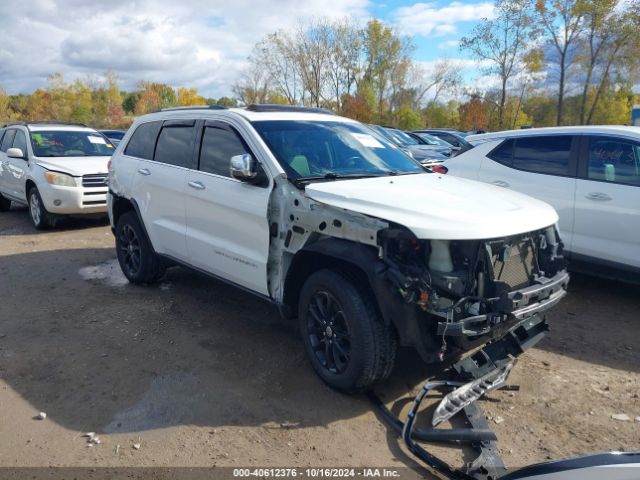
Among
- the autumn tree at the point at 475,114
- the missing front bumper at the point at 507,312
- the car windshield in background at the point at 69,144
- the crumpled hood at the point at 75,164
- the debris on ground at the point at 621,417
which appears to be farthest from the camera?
the autumn tree at the point at 475,114

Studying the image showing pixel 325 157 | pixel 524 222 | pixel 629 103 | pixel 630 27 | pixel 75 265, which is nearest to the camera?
pixel 524 222

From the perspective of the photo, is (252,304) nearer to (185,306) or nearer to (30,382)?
(185,306)

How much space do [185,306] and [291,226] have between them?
2.17 meters

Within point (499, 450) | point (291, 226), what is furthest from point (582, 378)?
point (291, 226)

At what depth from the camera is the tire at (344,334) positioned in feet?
10.9

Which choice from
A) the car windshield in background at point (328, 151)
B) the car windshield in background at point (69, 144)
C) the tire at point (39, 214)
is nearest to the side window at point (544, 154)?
the car windshield in background at point (328, 151)

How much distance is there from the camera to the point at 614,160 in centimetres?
547

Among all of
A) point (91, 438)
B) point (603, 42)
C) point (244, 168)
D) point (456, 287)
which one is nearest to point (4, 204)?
point (244, 168)

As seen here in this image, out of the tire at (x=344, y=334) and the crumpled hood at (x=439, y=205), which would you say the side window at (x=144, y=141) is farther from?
the tire at (x=344, y=334)

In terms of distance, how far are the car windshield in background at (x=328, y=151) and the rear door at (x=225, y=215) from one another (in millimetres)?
248

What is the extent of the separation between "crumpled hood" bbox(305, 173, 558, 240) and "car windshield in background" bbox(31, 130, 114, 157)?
7773mm

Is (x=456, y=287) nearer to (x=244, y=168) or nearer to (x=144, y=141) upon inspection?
(x=244, y=168)

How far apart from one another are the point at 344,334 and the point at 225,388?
100 cm

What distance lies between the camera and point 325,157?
4285 mm
